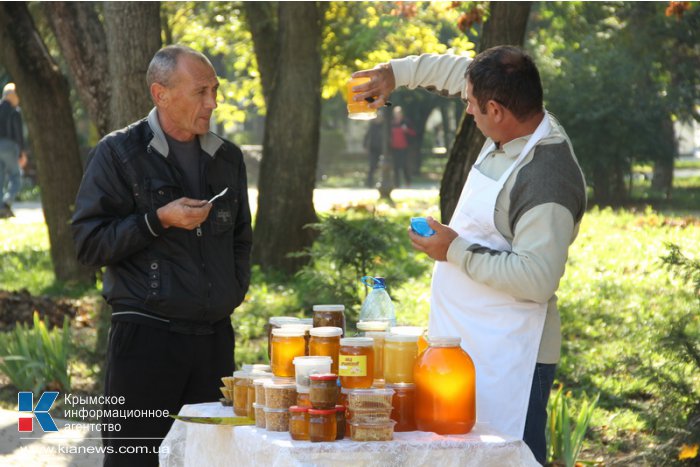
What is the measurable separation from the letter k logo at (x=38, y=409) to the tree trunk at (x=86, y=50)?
208cm

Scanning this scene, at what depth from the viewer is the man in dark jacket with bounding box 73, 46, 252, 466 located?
4.45 metres

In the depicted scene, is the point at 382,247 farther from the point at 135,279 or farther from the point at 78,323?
the point at 135,279

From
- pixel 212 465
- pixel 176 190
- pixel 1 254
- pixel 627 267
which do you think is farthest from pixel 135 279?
pixel 1 254

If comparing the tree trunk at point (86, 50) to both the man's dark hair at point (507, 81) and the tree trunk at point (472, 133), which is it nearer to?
the tree trunk at point (472, 133)

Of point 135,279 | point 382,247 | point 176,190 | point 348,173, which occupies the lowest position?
point 348,173

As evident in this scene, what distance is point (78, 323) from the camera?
10125mm

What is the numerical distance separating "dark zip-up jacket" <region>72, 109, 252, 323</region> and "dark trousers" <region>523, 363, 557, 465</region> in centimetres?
131

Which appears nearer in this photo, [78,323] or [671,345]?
[671,345]

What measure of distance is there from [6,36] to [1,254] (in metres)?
5.02

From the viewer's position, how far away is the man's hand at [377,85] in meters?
4.31

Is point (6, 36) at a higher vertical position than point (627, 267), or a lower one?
higher

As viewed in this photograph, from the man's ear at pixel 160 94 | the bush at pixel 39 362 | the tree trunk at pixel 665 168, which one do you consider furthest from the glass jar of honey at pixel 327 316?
the tree trunk at pixel 665 168

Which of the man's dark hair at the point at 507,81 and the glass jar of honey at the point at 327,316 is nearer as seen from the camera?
the man's dark hair at the point at 507,81

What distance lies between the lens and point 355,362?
11.3 ft
